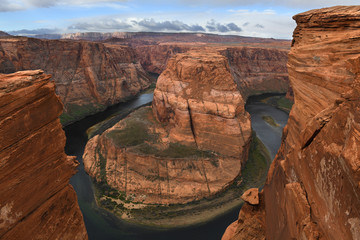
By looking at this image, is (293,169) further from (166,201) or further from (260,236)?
(166,201)

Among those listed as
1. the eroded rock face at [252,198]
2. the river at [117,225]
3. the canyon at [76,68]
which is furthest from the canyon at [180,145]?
the canyon at [76,68]

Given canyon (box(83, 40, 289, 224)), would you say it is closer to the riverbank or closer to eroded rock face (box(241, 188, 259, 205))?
the riverbank

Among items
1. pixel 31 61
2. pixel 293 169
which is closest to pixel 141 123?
pixel 293 169

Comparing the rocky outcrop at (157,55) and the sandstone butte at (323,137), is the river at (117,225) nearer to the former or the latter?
the sandstone butte at (323,137)

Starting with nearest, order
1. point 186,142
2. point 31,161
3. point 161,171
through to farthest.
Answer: point 31,161, point 161,171, point 186,142

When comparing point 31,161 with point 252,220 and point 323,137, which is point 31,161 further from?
point 252,220

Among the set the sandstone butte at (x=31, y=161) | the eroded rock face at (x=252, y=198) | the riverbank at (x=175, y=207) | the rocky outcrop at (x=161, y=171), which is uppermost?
the sandstone butte at (x=31, y=161)

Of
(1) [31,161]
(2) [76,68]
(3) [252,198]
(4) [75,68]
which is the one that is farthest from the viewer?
(2) [76,68]

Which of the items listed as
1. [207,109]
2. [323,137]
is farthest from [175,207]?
[323,137]
